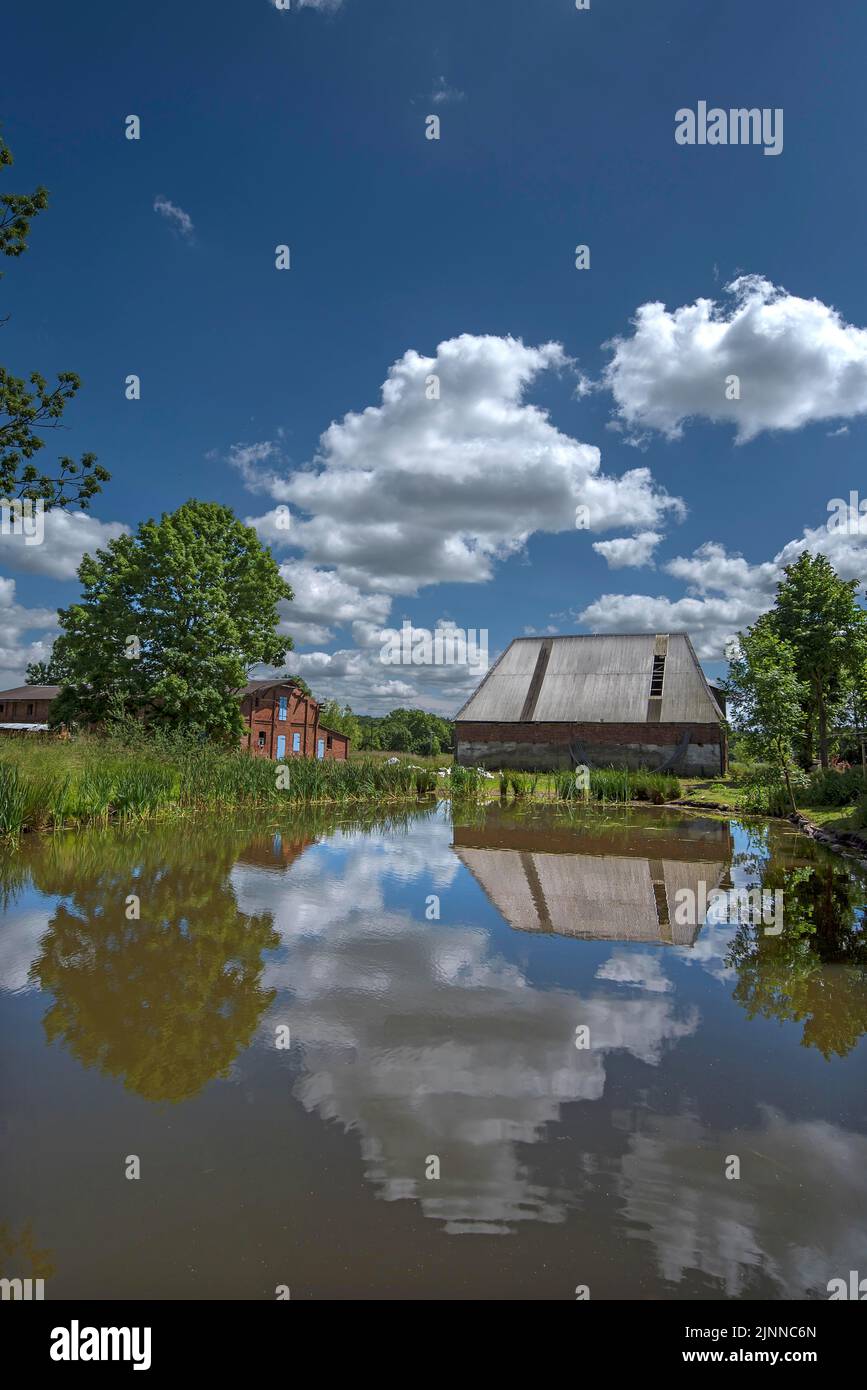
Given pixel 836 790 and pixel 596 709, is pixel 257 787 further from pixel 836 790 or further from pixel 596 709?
pixel 596 709

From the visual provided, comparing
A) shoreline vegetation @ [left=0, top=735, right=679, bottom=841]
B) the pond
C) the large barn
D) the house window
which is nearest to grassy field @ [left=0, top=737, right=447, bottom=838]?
shoreline vegetation @ [left=0, top=735, right=679, bottom=841]

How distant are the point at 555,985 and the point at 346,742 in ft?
160

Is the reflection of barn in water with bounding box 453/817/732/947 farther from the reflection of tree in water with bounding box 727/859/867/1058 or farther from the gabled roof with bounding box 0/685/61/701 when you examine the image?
the gabled roof with bounding box 0/685/61/701

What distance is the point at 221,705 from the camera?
2919cm

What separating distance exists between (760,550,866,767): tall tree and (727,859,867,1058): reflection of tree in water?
21048 millimetres

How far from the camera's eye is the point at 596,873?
11.6m

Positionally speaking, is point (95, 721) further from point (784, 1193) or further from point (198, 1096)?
point (784, 1193)

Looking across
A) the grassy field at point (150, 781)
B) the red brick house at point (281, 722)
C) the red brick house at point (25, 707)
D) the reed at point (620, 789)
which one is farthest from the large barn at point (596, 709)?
the red brick house at point (25, 707)

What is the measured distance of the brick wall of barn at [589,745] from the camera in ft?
106

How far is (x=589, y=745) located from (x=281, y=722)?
20.6 m

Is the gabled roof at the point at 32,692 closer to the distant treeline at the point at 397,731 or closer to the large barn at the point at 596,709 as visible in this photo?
the distant treeline at the point at 397,731

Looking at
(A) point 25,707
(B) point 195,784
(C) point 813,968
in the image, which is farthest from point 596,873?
(A) point 25,707

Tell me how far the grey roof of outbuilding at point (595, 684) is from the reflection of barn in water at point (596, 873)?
16.4 meters

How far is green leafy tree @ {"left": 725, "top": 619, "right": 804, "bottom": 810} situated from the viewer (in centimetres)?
1878
